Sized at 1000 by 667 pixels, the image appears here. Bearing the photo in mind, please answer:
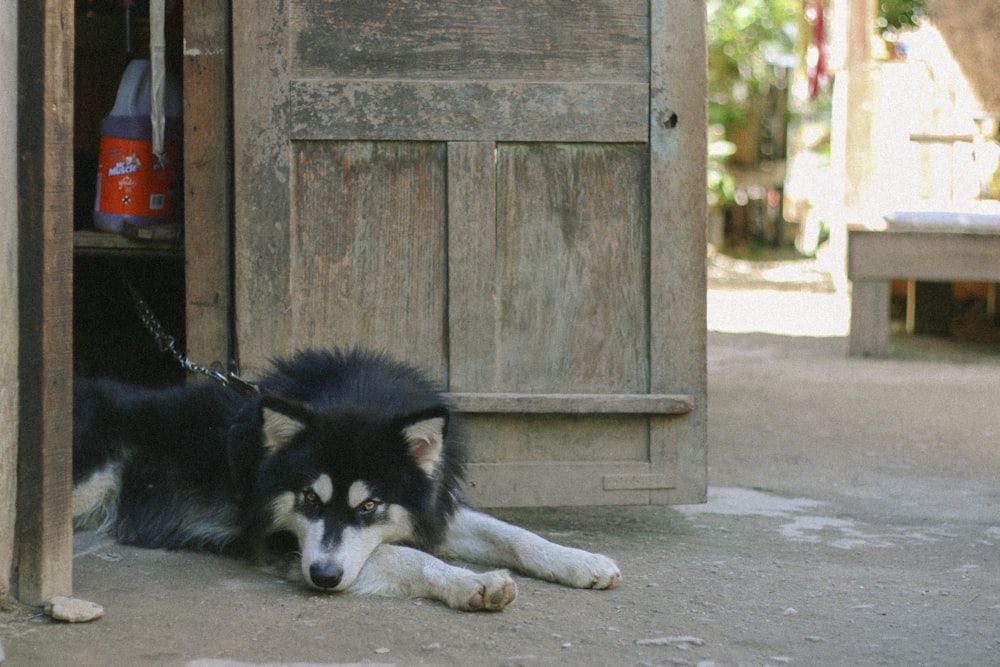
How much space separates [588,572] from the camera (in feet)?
10.9

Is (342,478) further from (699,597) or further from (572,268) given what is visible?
(572,268)

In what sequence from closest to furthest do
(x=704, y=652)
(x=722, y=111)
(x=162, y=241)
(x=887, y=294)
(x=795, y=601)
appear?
(x=704, y=652) < (x=795, y=601) < (x=162, y=241) < (x=887, y=294) < (x=722, y=111)

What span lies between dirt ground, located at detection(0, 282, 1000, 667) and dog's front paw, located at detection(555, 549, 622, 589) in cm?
4

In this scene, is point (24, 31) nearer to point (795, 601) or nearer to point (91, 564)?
point (91, 564)

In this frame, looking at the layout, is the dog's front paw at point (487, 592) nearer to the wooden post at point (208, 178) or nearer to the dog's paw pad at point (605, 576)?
the dog's paw pad at point (605, 576)

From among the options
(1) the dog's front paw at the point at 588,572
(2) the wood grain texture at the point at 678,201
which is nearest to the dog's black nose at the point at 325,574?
(1) the dog's front paw at the point at 588,572

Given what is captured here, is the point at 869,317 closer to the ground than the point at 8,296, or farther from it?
closer to the ground

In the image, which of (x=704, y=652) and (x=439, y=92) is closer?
(x=704, y=652)

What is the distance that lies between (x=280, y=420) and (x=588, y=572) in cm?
96

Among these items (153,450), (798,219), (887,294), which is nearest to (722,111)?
(798,219)

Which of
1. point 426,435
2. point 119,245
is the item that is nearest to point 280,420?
point 426,435

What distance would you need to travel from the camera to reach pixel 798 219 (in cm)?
1883

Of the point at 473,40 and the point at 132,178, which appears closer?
the point at 473,40

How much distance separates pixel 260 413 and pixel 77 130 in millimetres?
2765
